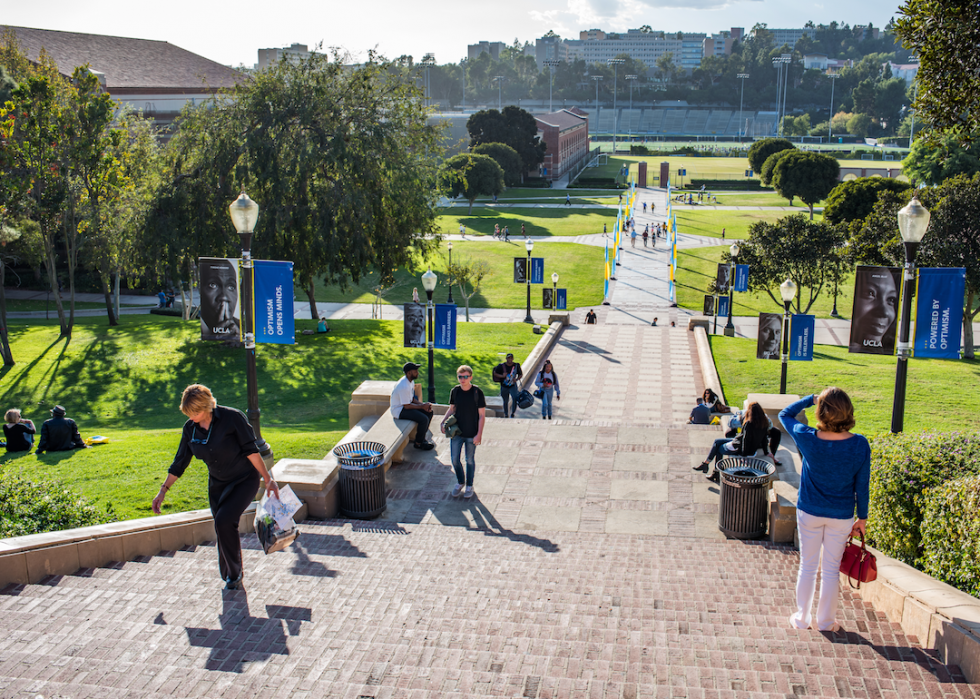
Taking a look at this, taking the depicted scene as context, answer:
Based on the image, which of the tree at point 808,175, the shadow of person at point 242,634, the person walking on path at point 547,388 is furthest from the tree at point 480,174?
the shadow of person at point 242,634

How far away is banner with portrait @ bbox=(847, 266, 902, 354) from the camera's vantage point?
10.3 m

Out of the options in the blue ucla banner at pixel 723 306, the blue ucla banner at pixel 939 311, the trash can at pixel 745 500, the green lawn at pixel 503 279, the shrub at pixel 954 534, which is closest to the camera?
the shrub at pixel 954 534

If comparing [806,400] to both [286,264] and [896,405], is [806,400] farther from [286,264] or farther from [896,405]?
[286,264]

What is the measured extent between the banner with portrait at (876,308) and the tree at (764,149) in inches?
3026

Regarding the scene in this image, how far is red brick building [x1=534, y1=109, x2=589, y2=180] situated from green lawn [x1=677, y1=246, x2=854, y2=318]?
4294 cm

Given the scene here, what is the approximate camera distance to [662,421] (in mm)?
17812

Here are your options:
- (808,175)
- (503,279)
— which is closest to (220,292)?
(503,279)

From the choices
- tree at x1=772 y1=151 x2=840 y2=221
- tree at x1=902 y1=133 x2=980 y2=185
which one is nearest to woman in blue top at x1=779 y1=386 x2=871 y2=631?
tree at x1=902 y1=133 x2=980 y2=185

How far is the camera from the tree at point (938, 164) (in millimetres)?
54000

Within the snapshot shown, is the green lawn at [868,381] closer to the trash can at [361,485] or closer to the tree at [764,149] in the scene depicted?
the trash can at [361,485]

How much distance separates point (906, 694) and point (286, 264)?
909 cm

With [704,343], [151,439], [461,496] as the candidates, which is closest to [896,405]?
[461,496]

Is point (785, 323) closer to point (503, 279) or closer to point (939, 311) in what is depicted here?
point (939, 311)

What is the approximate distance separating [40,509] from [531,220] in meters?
61.3
